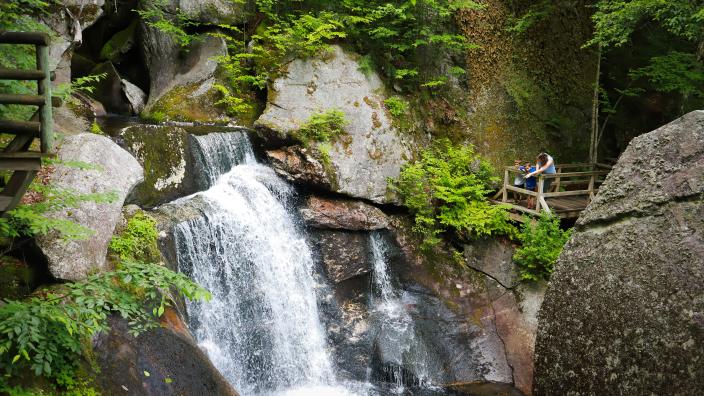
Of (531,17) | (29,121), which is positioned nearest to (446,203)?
(531,17)

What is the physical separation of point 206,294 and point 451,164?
895 centimetres

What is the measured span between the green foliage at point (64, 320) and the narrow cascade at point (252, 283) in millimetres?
3149

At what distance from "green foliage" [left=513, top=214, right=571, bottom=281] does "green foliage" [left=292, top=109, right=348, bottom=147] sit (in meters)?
5.04

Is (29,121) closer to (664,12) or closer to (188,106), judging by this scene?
(188,106)

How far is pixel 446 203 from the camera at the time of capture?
12469 millimetres

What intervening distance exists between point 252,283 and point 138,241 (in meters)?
2.57

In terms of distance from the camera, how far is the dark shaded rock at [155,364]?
6.30 metres

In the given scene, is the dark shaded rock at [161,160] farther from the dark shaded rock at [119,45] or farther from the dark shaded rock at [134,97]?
the dark shaded rock at [119,45]

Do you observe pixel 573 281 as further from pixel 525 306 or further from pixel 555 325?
pixel 525 306

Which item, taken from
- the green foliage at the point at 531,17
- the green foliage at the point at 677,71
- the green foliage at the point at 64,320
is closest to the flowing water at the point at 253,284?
the green foliage at the point at 64,320

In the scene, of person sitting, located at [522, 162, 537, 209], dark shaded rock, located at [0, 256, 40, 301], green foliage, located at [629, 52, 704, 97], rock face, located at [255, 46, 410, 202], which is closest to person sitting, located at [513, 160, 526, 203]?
person sitting, located at [522, 162, 537, 209]

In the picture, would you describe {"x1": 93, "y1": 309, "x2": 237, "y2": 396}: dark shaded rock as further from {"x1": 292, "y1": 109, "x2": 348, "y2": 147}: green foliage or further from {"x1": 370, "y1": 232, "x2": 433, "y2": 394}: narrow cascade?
{"x1": 292, "y1": 109, "x2": 348, "y2": 147}: green foliage

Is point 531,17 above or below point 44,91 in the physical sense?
above

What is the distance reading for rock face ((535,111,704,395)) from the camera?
6.68 metres
